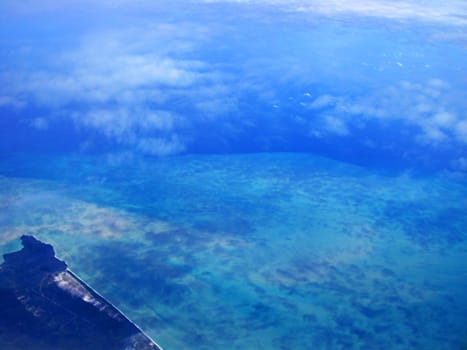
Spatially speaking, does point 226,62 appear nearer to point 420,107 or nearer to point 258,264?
point 420,107

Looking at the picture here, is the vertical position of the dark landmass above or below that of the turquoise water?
below

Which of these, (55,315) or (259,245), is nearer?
(55,315)

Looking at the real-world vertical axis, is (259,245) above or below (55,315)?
above

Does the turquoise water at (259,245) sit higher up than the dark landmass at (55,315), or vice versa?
the turquoise water at (259,245)

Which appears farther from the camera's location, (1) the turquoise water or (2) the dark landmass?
(1) the turquoise water
